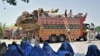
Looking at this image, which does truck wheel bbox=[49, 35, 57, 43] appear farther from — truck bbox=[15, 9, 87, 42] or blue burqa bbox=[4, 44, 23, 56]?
blue burqa bbox=[4, 44, 23, 56]

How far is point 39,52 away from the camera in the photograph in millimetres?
12078

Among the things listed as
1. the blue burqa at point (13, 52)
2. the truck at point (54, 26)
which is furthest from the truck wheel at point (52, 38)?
the blue burqa at point (13, 52)

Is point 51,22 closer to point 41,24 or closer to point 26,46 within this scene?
point 41,24

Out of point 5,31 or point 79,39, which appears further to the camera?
point 5,31

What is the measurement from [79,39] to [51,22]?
3.22 m

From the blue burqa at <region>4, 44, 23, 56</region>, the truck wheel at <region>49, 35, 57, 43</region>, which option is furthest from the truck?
the blue burqa at <region>4, 44, 23, 56</region>

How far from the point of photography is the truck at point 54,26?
98.6ft

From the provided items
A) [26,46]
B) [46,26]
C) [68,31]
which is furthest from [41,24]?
[26,46]

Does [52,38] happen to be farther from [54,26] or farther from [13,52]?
[13,52]

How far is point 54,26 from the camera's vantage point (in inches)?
1182

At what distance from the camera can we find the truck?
30062 mm

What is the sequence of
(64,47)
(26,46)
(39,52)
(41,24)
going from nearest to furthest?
(39,52)
(64,47)
(26,46)
(41,24)

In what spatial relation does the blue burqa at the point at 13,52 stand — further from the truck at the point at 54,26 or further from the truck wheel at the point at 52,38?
the truck wheel at the point at 52,38

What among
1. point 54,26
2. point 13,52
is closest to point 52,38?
point 54,26
